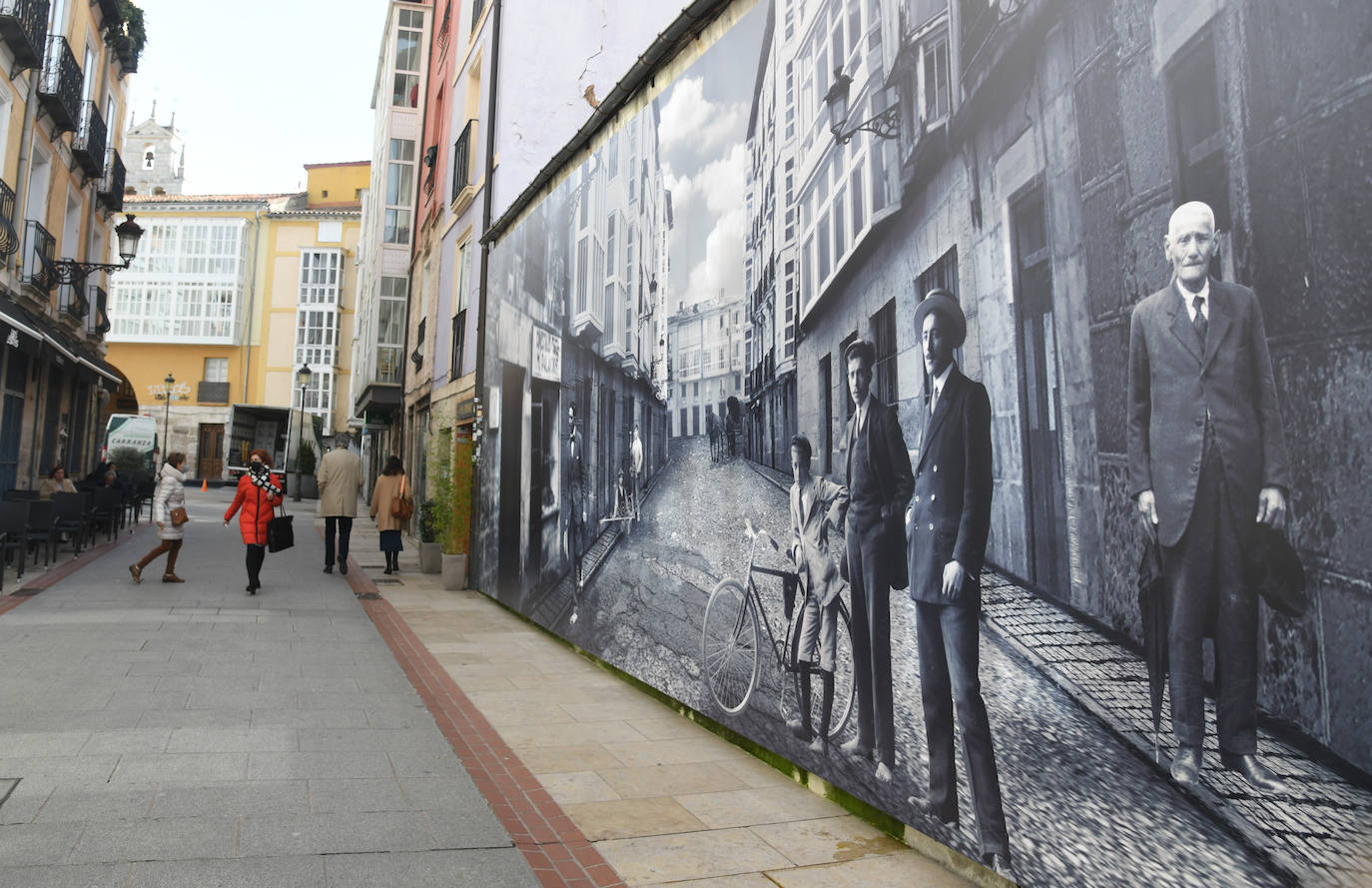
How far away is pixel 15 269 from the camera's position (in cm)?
1510

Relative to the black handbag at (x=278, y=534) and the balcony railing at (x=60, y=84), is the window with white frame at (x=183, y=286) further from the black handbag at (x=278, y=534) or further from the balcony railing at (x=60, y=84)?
the black handbag at (x=278, y=534)

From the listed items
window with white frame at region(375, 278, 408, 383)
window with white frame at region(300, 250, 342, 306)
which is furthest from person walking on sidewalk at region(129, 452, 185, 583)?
window with white frame at region(300, 250, 342, 306)

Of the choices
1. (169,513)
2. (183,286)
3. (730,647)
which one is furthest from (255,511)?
(183,286)

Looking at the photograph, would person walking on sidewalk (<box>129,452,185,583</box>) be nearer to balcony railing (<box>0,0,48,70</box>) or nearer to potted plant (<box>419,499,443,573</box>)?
potted plant (<box>419,499,443,573</box>)

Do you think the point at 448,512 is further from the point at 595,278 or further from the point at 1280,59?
the point at 1280,59

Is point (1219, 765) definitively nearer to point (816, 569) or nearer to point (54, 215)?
point (816, 569)

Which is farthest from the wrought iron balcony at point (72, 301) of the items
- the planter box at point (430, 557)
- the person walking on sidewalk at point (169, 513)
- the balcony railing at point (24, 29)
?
the planter box at point (430, 557)

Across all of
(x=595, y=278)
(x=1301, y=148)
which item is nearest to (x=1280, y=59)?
(x=1301, y=148)

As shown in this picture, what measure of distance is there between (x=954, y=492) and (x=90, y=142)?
21247 millimetres

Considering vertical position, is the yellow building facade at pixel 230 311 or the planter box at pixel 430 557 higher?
the yellow building facade at pixel 230 311

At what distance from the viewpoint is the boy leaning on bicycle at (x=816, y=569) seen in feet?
15.0

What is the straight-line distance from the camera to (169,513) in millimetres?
11492

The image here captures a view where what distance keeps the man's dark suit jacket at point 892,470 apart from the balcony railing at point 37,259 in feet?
53.5

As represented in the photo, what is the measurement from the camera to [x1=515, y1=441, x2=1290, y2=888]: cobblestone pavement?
2684 millimetres
